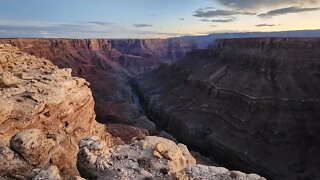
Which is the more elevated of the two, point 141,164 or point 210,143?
point 141,164

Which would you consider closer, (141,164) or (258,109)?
(141,164)

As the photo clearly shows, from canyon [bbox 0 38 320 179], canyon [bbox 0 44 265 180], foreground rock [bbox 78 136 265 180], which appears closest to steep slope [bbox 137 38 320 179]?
canyon [bbox 0 38 320 179]

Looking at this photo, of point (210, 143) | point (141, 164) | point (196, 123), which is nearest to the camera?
point (141, 164)

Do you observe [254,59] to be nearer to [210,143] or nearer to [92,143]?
[210,143]

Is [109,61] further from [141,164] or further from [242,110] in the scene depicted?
[141,164]

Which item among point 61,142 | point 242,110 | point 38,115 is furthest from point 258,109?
point 38,115

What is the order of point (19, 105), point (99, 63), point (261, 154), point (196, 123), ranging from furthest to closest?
point (99, 63)
point (196, 123)
point (261, 154)
point (19, 105)

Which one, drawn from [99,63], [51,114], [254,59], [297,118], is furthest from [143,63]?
[51,114]
